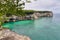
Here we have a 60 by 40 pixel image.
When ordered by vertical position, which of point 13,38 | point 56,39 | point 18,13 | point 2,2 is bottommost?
point 56,39

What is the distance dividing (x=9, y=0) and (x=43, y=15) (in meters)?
64.5

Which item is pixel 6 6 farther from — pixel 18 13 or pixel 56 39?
pixel 56 39

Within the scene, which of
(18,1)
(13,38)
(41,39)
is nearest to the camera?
(18,1)

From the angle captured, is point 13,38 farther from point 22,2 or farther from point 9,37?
point 22,2

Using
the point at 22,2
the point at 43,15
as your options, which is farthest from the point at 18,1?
the point at 43,15

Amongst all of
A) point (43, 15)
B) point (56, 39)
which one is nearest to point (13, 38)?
point (56, 39)

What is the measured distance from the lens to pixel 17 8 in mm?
3873

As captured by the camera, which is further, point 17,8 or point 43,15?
point 43,15

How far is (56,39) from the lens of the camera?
1909cm

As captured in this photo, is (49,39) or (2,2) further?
(49,39)

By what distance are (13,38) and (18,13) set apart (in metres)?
7.78

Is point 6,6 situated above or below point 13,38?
above

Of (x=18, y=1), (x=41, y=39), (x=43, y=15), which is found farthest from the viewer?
(x=43, y=15)

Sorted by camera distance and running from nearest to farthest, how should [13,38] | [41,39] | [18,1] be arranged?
[18,1]
[13,38]
[41,39]
